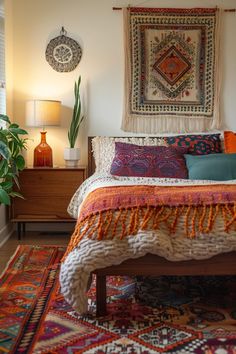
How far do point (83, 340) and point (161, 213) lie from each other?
27.2 inches

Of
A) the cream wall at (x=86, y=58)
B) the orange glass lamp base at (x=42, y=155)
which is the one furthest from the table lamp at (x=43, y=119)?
the cream wall at (x=86, y=58)

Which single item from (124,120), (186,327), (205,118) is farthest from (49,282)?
(205,118)

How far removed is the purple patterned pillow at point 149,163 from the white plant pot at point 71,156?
585mm

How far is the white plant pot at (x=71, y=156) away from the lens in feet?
13.0

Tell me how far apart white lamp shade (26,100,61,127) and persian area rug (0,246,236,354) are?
1494 mm

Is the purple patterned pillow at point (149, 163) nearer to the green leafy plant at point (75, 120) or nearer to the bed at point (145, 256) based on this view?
the green leafy plant at point (75, 120)

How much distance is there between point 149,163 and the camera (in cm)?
336

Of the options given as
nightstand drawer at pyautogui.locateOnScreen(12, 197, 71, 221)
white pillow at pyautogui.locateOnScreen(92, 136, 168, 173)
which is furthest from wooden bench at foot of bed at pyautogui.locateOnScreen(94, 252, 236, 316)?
nightstand drawer at pyautogui.locateOnScreen(12, 197, 71, 221)

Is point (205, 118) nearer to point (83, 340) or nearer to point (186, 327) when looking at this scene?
point (186, 327)

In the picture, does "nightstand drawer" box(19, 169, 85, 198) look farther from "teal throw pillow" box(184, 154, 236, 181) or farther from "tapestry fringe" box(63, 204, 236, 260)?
"tapestry fringe" box(63, 204, 236, 260)

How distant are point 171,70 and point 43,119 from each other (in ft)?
4.44

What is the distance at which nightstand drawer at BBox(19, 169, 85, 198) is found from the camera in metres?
3.79

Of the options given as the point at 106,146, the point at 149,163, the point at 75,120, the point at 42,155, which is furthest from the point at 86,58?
the point at 149,163

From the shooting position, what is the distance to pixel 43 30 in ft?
13.4
